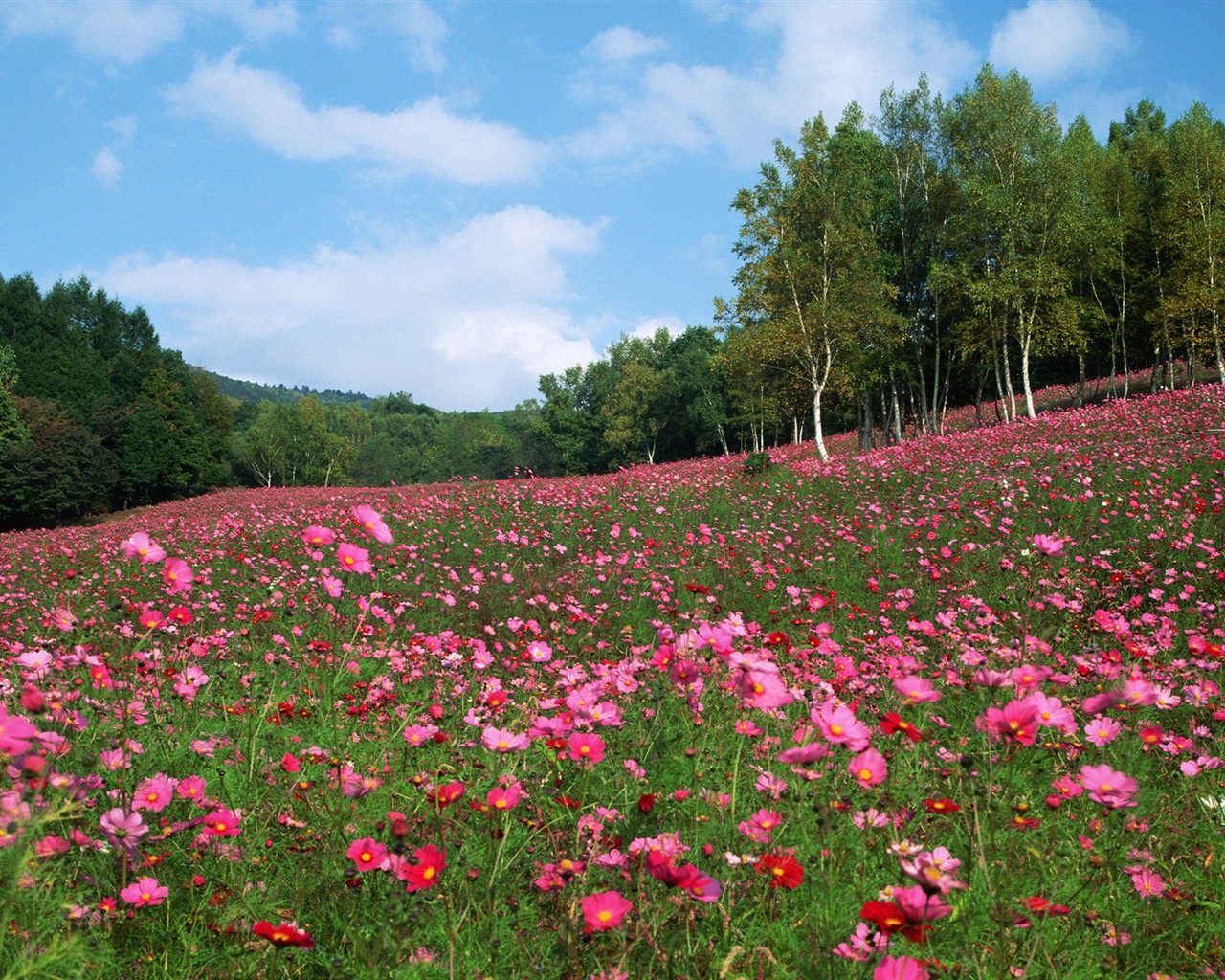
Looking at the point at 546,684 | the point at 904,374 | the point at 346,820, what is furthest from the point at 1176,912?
the point at 904,374

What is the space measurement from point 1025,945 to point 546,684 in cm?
292

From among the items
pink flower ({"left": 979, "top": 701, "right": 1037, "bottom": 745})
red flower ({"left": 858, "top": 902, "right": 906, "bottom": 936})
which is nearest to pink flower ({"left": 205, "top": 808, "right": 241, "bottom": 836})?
red flower ({"left": 858, "top": 902, "right": 906, "bottom": 936})

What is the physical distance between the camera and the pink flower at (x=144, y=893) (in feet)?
5.32

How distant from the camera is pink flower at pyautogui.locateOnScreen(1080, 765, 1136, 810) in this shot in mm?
1469

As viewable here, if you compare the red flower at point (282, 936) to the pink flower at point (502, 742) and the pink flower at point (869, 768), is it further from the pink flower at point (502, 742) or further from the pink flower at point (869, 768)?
the pink flower at point (869, 768)

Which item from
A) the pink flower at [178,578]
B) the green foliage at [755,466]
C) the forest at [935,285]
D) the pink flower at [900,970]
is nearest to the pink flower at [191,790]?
the pink flower at [178,578]

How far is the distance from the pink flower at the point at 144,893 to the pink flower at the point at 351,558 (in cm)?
83

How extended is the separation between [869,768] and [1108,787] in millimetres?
522

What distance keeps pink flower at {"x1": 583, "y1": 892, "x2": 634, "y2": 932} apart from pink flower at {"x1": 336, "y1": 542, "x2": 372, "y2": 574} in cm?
Answer: 104

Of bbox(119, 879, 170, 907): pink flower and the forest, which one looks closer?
bbox(119, 879, 170, 907): pink flower

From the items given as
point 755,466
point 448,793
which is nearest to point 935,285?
point 755,466

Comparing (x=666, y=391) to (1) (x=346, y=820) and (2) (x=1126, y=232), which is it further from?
(1) (x=346, y=820)

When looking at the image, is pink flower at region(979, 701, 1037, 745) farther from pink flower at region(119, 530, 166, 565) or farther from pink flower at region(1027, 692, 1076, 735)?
pink flower at region(119, 530, 166, 565)

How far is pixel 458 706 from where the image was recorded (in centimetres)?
328
